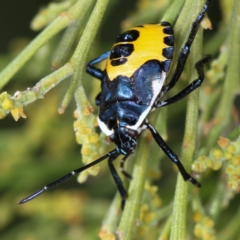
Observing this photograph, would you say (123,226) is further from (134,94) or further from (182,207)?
(134,94)

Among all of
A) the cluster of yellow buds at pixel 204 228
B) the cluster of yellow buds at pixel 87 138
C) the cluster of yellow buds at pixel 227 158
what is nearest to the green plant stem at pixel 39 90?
the cluster of yellow buds at pixel 87 138

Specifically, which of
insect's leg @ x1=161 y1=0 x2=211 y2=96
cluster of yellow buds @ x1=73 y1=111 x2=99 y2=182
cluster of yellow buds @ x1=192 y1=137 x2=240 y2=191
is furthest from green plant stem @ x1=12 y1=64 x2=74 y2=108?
cluster of yellow buds @ x1=192 y1=137 x2=240 y2=191

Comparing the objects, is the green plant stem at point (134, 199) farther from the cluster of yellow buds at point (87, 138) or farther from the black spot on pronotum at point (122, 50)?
the black spot on pronotum at point (122, 50)

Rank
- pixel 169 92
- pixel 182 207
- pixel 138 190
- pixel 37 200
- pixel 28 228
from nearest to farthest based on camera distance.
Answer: pixel 182 207, pixel 138 190, pixel 169 92, pixel 37 200, pixel 28 228

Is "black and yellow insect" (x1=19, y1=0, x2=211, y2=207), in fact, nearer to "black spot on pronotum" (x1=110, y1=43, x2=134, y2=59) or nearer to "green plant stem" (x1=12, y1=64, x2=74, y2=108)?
"black spot on pronotum" (x1=110, y1=43, x2=134, y2=59)

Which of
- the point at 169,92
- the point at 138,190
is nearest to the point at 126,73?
the point at 169,92

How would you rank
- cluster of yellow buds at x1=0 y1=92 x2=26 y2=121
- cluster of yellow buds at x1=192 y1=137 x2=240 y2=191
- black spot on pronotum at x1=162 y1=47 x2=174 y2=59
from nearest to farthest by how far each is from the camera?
cluster of yellow buds at x1=0 y1=92 x2=26 y2=121 < cluster of yellow buds at x1=192 y1=137 x2=240 y2=191 < black spot on pronotum at x1=162 y1=47 x2=174 y2=59
